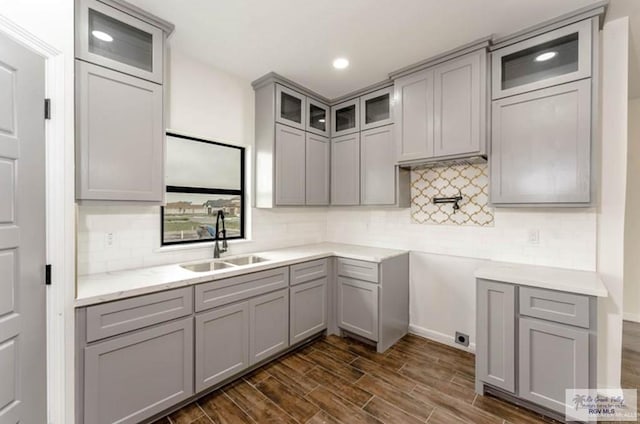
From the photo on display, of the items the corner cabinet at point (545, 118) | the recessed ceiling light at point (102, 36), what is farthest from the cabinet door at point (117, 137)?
the corner cabinet at point (545, 118)

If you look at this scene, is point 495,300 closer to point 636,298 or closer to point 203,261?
point 203,261

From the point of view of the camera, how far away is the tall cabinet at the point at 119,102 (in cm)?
175

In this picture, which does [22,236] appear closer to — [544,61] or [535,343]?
[535,343]

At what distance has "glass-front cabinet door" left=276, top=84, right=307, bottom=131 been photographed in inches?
116

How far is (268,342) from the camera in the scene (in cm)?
247

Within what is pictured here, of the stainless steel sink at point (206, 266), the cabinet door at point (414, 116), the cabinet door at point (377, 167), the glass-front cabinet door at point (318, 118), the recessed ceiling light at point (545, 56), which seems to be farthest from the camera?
the glass-front cabinet door at point (318, 118)

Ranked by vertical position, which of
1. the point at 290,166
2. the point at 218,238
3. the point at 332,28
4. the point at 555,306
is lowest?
the point at 555,306

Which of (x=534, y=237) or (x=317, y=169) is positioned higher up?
(x=317, y=169)

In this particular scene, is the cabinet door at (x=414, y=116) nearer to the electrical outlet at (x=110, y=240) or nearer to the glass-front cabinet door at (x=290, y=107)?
the glass-front cabinet door at (x=290, y=107)

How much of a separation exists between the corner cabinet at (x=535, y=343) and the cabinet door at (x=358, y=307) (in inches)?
37.0

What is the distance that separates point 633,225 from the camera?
3496mm

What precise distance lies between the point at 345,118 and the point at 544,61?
1.95 meters

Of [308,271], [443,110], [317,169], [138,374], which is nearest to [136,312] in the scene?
[138,374]

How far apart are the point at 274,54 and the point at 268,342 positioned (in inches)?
101
